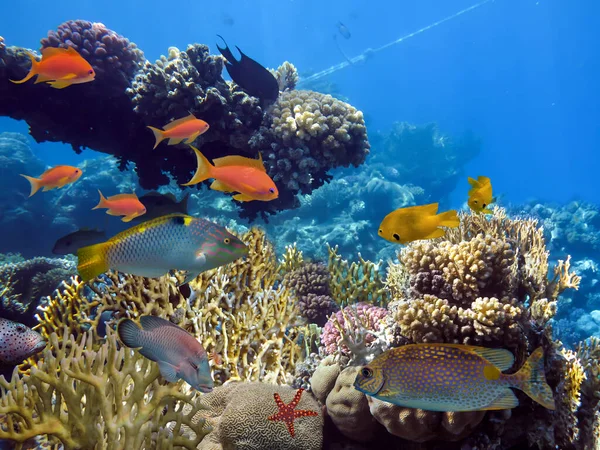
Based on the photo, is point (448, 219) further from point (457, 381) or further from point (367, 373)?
point (367, 373)

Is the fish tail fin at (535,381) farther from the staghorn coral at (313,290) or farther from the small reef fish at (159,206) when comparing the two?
the small reef fish at (159,206)

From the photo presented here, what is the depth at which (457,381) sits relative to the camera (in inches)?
70.2

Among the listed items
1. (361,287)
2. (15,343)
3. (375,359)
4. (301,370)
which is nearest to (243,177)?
(375,359)

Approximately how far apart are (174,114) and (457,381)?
7.17m

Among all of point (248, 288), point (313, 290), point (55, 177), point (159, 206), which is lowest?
point (248, 288)

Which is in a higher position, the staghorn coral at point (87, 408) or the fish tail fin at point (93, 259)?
the fish tail fin at point (93, 259)

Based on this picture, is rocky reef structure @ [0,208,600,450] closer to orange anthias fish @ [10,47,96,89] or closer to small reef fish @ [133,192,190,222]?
small reef fish @ [133,192,190,222]

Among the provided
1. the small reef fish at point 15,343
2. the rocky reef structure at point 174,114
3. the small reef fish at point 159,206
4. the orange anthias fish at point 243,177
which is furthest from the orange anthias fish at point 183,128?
the small reef fish at point 15,343

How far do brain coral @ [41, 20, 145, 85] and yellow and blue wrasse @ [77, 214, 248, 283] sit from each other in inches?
304

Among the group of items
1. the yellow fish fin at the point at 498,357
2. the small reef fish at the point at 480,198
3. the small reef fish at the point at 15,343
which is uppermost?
the small reef fish at the point at 480,198

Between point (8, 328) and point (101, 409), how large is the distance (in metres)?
2.14

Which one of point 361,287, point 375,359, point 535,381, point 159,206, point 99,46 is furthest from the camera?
point 99,46

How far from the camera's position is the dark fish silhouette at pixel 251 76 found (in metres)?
7.08

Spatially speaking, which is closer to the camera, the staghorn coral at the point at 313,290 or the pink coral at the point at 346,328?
the pink coral at the point at 346,328
